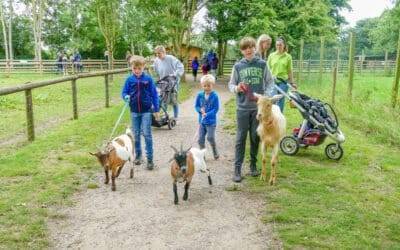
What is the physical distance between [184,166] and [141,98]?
1.89 metres

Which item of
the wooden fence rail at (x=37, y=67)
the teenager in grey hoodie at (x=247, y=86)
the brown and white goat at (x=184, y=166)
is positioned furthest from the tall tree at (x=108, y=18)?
the brown and white goat at (x=184, y=166)

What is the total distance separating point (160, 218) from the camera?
16.5 ft

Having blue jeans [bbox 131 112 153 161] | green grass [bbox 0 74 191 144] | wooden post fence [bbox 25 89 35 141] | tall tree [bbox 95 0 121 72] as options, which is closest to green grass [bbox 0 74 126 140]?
green grass [bbox 0 74 191 144]

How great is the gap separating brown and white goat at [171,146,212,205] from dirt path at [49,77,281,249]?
0.73 feet

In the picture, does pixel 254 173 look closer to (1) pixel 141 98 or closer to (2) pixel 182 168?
(2) pixel 182 168

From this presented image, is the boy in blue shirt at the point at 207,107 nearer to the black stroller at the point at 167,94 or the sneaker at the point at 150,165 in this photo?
the sneaker at the point at 150,165

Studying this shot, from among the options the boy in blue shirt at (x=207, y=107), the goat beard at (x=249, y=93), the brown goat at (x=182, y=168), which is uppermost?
the goat beard at (x=249, y=93)

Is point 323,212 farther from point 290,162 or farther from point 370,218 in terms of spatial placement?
point 290,162

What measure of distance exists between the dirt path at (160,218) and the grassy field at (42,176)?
0.20m

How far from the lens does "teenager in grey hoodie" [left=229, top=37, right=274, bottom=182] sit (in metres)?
6.09

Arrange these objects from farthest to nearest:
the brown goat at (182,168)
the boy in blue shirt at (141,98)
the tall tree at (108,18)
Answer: the tall tree at (108,18)
the boy in blue shirt at (141,98)
the brown goat at (182,168)

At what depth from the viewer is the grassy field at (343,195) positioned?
4.52 meters

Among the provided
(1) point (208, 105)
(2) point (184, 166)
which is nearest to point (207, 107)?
A: (1) point (208, 105)

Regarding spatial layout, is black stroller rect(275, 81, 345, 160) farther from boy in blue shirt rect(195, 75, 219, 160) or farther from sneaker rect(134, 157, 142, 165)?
sneaker rect(134, 157, 142, 165)
